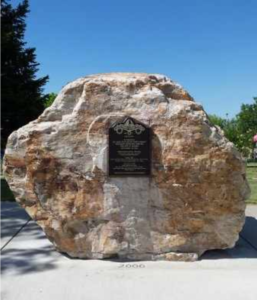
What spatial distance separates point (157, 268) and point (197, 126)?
183 cm

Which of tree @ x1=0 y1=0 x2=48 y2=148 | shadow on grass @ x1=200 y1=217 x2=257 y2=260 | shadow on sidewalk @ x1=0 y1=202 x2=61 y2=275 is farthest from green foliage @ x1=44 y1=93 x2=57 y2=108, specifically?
shadow on grass @ x1=200 y1=217 x2=257 y2=260

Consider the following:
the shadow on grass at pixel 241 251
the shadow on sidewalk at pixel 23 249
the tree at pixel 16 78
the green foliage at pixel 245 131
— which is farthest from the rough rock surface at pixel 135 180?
the green foliage at pixel 245 131

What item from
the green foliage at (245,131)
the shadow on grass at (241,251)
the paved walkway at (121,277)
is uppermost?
the green foliage at (245,131)

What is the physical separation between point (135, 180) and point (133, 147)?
1.40 feet

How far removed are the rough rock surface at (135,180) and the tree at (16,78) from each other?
12285 millimetres

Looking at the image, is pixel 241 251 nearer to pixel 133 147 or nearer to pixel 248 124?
pixel 133 147

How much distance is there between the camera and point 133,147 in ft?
18.4

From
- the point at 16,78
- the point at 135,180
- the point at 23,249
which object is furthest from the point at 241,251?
the point at 16,78

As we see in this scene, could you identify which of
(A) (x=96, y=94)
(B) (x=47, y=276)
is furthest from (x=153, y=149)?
(B) (x=47, y=276)

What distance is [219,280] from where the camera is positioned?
480cm

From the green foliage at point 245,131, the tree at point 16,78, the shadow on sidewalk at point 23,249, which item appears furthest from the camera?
the green foliage at point 245,131

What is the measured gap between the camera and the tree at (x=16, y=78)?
17.4 meters

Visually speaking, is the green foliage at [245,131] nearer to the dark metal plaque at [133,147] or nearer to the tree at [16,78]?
the tree at [16,78]

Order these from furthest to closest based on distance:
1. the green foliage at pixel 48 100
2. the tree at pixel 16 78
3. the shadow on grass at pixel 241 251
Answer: the green foliage at pixel 48 100, the tree at pixel 16 78, the shadow on grass at pixel 241 251
